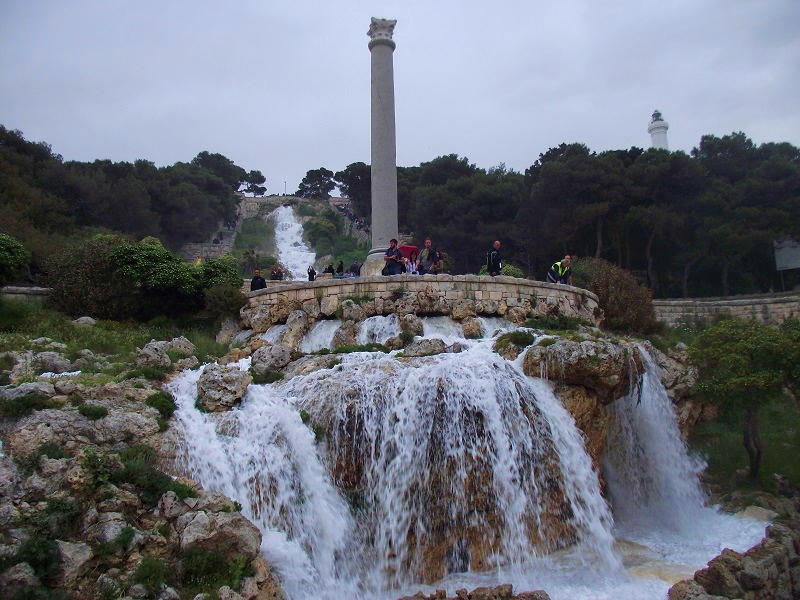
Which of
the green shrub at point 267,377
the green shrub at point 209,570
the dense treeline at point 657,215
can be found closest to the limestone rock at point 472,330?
the green shrub at point 267,377

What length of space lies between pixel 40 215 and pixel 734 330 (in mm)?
32297

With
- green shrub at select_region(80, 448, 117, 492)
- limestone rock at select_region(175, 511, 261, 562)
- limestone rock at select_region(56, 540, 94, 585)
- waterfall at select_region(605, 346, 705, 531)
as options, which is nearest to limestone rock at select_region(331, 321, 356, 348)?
waterfall at select_region(605, 346, 705, 531)

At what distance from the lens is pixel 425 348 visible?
1550 centimetres

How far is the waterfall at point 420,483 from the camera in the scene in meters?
11.2

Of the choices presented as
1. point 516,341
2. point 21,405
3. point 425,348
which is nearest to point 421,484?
point 425,348

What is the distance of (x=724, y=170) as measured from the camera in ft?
128

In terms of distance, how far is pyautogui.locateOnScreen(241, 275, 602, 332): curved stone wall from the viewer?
63.1 ft

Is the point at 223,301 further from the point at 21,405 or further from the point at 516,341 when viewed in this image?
the point at 21,405

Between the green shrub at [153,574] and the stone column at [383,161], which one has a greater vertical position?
the stone column at [383,161]

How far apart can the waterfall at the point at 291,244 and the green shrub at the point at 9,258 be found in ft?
94.9

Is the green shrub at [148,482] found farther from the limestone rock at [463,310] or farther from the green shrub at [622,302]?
the green shrub at [622,302]

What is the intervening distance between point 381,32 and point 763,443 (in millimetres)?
19332

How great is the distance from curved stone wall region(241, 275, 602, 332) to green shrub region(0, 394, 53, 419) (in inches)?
350

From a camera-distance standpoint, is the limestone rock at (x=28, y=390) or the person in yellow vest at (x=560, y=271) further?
the person in yellow vest at (x=560, y=271)
